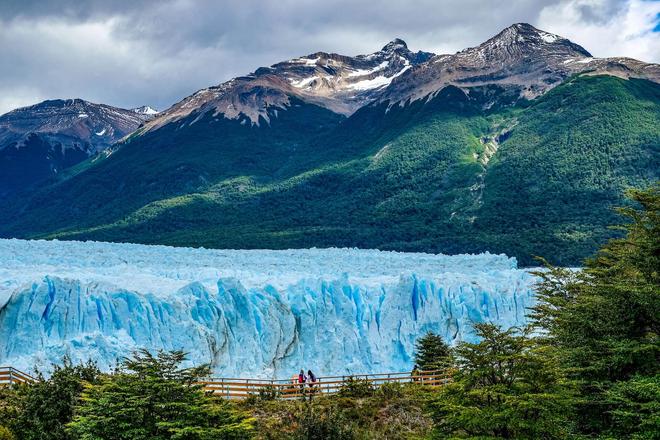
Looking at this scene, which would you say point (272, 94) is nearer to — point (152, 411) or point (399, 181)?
point (399, 181)

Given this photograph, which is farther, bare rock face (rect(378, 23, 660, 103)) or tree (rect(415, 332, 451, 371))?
bare rock face (rect(378, 23, 660, 103))

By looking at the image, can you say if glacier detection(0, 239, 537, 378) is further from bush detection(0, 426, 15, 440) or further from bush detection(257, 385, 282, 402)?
bush detection(0, 426, 15, 440)

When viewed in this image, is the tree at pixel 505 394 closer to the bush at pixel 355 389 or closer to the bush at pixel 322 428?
the bush at pixel 322 428

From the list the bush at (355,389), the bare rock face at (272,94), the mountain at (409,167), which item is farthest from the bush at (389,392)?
the bare rock face at (272,94)

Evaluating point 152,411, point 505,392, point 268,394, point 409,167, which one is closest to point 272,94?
point 409,167

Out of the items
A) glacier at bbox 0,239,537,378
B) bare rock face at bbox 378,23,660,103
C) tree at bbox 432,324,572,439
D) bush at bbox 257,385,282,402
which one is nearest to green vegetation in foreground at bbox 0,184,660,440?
tree at bbox 432,324,572,439

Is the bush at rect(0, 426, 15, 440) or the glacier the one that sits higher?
the glacier

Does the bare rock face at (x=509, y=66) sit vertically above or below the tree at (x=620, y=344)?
above
